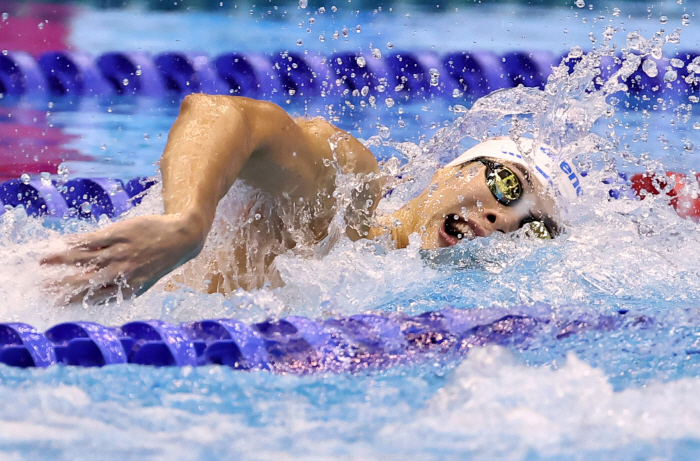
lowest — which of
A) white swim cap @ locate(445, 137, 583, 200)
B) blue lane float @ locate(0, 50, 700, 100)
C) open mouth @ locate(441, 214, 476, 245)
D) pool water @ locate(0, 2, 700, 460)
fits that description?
pool water @ locate(0, 2, 700, 460)

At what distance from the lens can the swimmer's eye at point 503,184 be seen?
6.13ft

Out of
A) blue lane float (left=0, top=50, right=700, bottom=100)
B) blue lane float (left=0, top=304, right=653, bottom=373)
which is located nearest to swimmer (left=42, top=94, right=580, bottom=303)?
blue lane float (left=0, top=304, right=653, bottom=373)

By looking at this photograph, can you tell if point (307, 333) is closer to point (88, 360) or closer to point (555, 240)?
point (88, 360)

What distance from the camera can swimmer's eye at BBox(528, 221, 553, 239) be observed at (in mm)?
1900

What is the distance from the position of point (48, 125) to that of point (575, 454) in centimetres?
346

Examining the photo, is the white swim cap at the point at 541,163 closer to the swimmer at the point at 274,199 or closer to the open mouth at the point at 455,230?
the swimmer at the point at 274,199

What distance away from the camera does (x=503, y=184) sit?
1881mm

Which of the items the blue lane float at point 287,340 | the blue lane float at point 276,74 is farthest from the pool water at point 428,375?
the blue lane float at point 276,74

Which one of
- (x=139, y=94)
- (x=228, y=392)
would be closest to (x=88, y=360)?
(x=228, y=392)

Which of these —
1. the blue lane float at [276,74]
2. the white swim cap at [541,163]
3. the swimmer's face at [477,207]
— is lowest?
the swimmer's face at [477,207]

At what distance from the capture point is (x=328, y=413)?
40.5 inches

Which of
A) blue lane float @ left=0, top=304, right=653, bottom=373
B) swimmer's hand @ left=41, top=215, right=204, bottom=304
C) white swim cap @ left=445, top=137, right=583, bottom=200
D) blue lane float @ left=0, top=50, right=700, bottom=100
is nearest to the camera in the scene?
swimmer's hand @ left=41, top=215, right=204, bottom=304

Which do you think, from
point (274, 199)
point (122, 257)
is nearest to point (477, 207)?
point (274, 199)

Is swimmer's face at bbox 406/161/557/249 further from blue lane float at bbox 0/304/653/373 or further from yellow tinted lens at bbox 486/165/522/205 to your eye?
blue lane float at bbox 0/304/653/373
